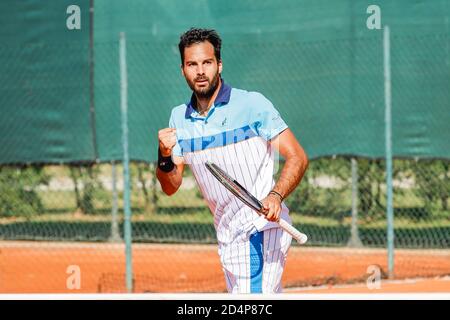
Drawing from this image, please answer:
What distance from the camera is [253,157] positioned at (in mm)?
4430

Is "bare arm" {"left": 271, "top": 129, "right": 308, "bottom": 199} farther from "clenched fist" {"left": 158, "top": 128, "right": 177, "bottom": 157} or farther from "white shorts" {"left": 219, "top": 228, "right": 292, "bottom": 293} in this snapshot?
"clenched fist" {"left": 158, "top": 128, "right": 177, "bottom": 157}

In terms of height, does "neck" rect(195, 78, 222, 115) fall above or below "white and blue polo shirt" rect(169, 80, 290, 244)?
above

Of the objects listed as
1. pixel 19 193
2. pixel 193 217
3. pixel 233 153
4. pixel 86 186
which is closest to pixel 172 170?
pixel 233 153

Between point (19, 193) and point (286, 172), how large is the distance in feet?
25.0

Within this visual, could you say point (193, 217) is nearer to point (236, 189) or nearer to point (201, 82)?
point (201, 82)

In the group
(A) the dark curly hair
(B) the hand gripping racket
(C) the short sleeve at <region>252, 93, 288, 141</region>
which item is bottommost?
(B) the hand gripping racket

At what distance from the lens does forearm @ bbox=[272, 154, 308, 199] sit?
13.5 ft

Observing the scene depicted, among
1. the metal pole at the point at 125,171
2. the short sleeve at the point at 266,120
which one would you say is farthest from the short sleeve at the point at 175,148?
the metal pole at the point at 125,171

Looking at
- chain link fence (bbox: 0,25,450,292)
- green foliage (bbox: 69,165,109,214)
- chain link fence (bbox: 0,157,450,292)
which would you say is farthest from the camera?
green foliage (bbox: 69,165,109,214)

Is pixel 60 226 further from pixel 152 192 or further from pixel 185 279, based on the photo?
pixel 185 279

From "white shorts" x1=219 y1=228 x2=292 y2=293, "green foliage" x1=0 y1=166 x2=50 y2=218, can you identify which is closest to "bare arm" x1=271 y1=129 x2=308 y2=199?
"white shorts" x1=219 y1=228 x2=292 y2=293

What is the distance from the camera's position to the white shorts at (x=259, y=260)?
14.5 feet

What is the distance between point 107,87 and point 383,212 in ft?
10.5

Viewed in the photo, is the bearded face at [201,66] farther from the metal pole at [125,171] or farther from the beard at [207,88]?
the metal pole at [125,171]
